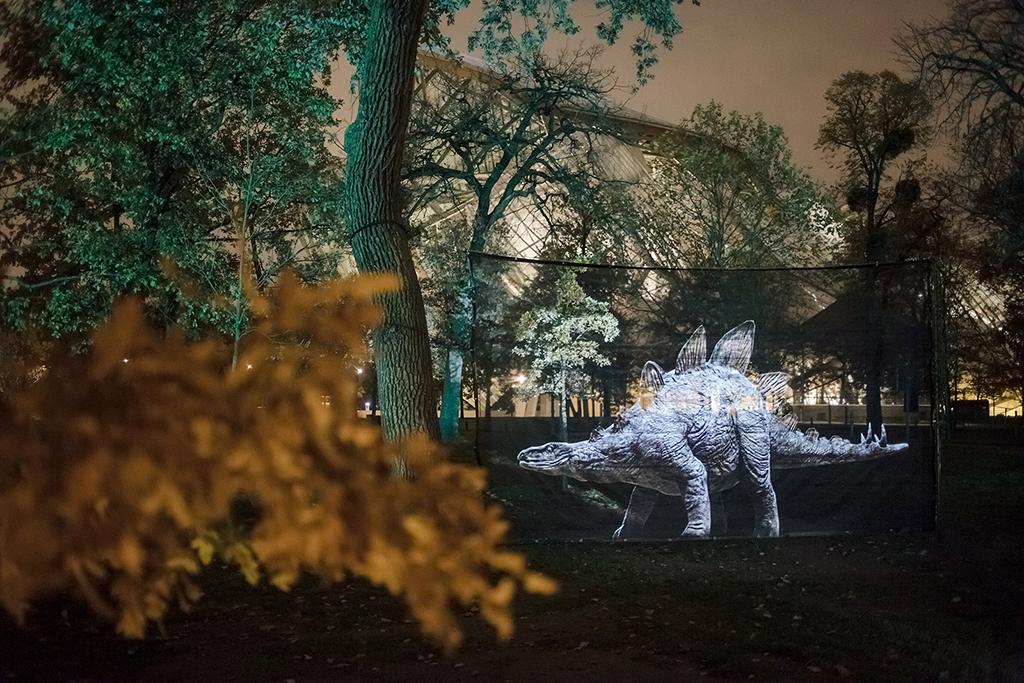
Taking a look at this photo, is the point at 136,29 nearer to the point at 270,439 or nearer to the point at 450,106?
the point at 450,106

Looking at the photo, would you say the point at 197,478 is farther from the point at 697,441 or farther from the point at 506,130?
the point at 506,130

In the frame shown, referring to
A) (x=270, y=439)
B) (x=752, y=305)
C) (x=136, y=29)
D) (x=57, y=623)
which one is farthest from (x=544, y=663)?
(x=136, y=29)

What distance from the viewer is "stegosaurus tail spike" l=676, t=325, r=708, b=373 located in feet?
35.0

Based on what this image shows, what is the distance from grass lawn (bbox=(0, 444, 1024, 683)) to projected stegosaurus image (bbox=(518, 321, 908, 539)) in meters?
0.56

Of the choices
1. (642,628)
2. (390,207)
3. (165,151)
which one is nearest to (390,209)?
(390,207)

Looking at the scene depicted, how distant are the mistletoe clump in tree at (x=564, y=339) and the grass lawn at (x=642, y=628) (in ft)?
5.32

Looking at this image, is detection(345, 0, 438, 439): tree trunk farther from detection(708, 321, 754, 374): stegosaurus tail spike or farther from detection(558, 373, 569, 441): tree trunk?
detection(708, 321, 754, 374): stegosaurus tail spike

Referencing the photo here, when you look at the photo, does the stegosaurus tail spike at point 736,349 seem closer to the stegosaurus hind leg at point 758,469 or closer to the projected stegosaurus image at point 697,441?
the projected stegosaurus image at point 697,441

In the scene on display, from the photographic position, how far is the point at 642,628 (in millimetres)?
7773

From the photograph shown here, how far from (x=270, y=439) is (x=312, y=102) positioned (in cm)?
1518

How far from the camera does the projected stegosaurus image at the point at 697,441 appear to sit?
34.7ft

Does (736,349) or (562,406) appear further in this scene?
(736,349)

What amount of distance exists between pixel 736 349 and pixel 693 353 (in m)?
0.46

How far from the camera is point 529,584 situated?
10.2ft
